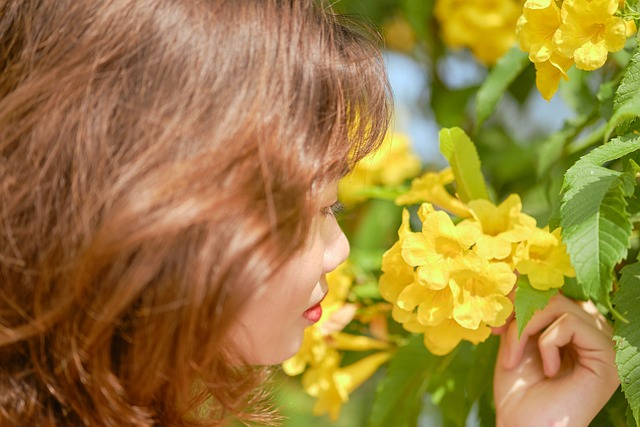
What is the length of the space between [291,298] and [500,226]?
Result: 0.70 ft

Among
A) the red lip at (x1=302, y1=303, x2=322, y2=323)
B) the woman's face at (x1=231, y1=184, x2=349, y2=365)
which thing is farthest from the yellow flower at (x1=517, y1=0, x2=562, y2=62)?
the red lip at (x1=302, y1=303, x2=322, y2=323)

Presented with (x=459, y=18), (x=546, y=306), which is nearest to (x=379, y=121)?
(x=546, y=306)

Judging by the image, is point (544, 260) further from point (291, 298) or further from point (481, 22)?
point (481, 22)

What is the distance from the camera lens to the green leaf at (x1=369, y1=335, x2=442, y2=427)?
3.06 ft

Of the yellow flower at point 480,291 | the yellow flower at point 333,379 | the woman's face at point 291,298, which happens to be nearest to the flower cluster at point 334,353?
the yellow flower at point 333,379

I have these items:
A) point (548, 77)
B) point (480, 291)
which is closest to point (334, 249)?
point (480, 291)

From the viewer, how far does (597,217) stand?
0.63 m

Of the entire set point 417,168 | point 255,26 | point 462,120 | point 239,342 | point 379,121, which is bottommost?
point 417,168

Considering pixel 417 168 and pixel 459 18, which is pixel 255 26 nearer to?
pixel 459 18

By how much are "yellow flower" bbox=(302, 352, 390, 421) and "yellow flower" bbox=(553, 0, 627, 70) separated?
54cm

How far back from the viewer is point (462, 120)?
142cm

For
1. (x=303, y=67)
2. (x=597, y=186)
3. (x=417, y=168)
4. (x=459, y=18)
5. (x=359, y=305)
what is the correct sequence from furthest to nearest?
(x=417, y=168), (x=459, y=18), (x=359, y=305), (x=303, y=67), (x=597, y=186)

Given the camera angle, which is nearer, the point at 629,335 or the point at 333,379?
the point at 629,335

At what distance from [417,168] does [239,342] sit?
79cm
